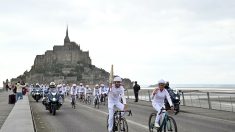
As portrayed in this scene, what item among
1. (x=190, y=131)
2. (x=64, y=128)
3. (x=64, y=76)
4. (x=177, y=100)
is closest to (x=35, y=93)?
(x=177, y=100)

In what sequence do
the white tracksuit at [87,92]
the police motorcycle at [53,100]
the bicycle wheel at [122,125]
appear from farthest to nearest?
the white tracksuit at [87,92]
the police motorcycle at [53,100]
the bicycle wheel at [122,125]

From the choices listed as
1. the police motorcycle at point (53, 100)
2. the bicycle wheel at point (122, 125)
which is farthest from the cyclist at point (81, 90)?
the bicycle wheel at point (122, 125)

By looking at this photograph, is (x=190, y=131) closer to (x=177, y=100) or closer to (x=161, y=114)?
(x=161, y=114)

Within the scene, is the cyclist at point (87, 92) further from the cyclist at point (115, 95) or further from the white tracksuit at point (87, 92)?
the cyclist at point (115, 95)

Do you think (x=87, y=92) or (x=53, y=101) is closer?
(x=53, y=101)

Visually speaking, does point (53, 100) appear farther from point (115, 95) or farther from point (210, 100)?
point (115, 95)

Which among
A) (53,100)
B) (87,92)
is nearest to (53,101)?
(53,100)

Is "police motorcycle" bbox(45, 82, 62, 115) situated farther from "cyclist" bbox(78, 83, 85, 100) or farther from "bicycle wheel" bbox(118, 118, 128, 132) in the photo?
"cyclist" bbox(78, 83, 85, 100)

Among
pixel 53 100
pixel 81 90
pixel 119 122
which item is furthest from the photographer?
pixel 81 90

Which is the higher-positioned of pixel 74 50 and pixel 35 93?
pixel 74 50

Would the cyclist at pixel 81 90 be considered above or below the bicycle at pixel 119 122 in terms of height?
above

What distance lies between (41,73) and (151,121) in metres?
188

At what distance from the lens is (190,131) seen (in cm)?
1466

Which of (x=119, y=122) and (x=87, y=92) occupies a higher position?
(x=87, y=92)
